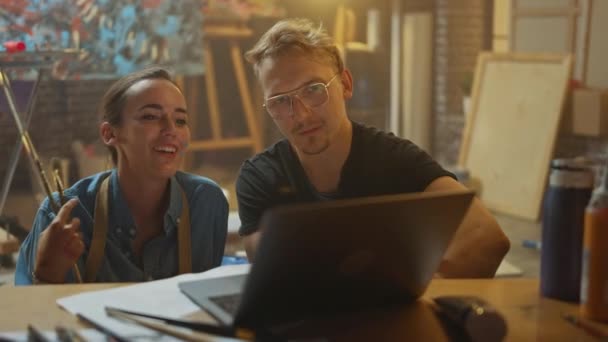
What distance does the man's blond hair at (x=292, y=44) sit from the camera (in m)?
1.67

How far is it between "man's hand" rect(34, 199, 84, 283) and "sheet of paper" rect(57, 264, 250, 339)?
0.82ft

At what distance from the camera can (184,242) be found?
5.86 ft

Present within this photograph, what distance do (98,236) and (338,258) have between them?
862 mm

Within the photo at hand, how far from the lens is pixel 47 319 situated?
3.62 ft

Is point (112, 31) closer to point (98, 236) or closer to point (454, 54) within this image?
point (454, 54)

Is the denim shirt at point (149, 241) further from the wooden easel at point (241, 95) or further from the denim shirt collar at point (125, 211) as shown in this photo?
the wooden easel at point (241, 95)

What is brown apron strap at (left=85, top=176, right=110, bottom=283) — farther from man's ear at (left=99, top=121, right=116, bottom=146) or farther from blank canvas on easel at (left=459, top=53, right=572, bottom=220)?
blank canvas on easel at (left=459, top=53, right=572, bottom=220)

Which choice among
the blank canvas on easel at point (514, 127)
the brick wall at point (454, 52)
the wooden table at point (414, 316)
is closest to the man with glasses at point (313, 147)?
the wooden table at point (414, 316)

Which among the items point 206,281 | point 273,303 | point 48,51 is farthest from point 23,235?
point 273,303

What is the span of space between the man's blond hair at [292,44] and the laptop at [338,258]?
648 mm

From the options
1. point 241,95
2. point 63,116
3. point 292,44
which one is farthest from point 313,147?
point 241,95

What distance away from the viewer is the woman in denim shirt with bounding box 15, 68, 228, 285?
174 cm

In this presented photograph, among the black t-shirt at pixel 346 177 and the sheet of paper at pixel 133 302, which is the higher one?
the black t-shirt at pixel 346 177

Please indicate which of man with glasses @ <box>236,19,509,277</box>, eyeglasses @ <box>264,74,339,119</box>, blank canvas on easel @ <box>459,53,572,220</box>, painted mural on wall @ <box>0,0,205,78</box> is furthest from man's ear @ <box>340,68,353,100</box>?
blank canvas on easel @ <box>459,53,572,220</box>
